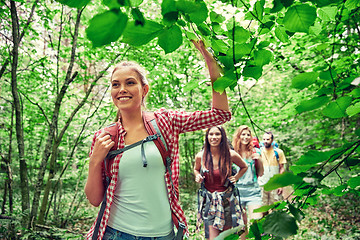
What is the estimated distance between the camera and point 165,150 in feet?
5.44

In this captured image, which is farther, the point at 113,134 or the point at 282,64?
the point at 282,64

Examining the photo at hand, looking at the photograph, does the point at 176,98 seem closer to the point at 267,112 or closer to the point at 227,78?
the point at 267,112

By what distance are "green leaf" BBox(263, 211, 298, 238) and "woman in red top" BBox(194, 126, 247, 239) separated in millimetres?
3255

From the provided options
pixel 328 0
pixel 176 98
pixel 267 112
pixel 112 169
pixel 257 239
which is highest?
pixel 176 98

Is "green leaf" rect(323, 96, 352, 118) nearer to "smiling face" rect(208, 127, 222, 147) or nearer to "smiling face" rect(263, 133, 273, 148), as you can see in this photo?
"smiling face" rect(208, 127, 222, 147)

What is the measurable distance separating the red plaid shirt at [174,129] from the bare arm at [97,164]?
7 cm

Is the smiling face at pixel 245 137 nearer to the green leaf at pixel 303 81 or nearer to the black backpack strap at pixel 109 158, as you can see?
the black backpack strap at pixel 109 158

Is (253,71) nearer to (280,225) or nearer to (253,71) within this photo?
(253,71)

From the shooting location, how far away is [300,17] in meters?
0.71

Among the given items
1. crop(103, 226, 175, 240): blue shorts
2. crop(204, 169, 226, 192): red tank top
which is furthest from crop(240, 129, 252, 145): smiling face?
crop(103, 226, 175, 240): blue shorts

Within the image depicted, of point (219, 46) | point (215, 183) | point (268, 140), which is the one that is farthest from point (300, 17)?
point (268, 140)

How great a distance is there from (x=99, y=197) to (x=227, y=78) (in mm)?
1165

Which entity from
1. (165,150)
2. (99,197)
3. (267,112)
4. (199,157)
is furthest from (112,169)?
(267,112)

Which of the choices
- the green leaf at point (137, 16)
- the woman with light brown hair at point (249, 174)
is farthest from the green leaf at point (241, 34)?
the woman with light brown hair at point (249, 174)
